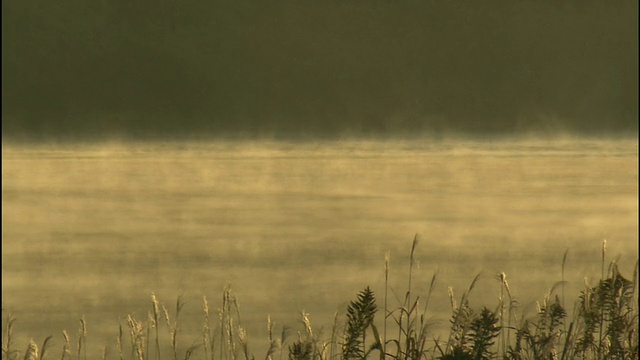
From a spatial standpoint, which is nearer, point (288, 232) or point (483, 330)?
point (483, 330)

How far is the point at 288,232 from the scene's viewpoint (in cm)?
797

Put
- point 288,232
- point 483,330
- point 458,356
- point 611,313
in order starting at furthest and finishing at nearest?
point 288,232
point 611,313
point 483,330
point 458,356

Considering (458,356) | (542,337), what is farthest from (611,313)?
(458,356)

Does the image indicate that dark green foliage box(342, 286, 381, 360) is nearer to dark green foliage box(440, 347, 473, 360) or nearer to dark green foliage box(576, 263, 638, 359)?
dark green foliage box(440, 347, 473, 360)

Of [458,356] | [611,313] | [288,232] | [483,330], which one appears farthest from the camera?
[288,232]

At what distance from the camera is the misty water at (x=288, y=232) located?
193 inches

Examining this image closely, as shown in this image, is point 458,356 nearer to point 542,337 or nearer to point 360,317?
point 360,317

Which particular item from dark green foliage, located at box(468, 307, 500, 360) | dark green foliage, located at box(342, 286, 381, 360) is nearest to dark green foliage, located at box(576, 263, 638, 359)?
dark green foliage, located at box(468, 307, 500, 360)

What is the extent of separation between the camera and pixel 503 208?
9.47 meters

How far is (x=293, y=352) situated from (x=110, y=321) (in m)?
2.57

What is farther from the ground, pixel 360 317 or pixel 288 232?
pixel 288 232

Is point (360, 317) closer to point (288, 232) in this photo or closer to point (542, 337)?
point (542, 337)

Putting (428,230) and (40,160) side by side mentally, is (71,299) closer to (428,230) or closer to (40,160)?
(428,230)

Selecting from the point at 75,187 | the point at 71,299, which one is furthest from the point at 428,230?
the point at 75,187
